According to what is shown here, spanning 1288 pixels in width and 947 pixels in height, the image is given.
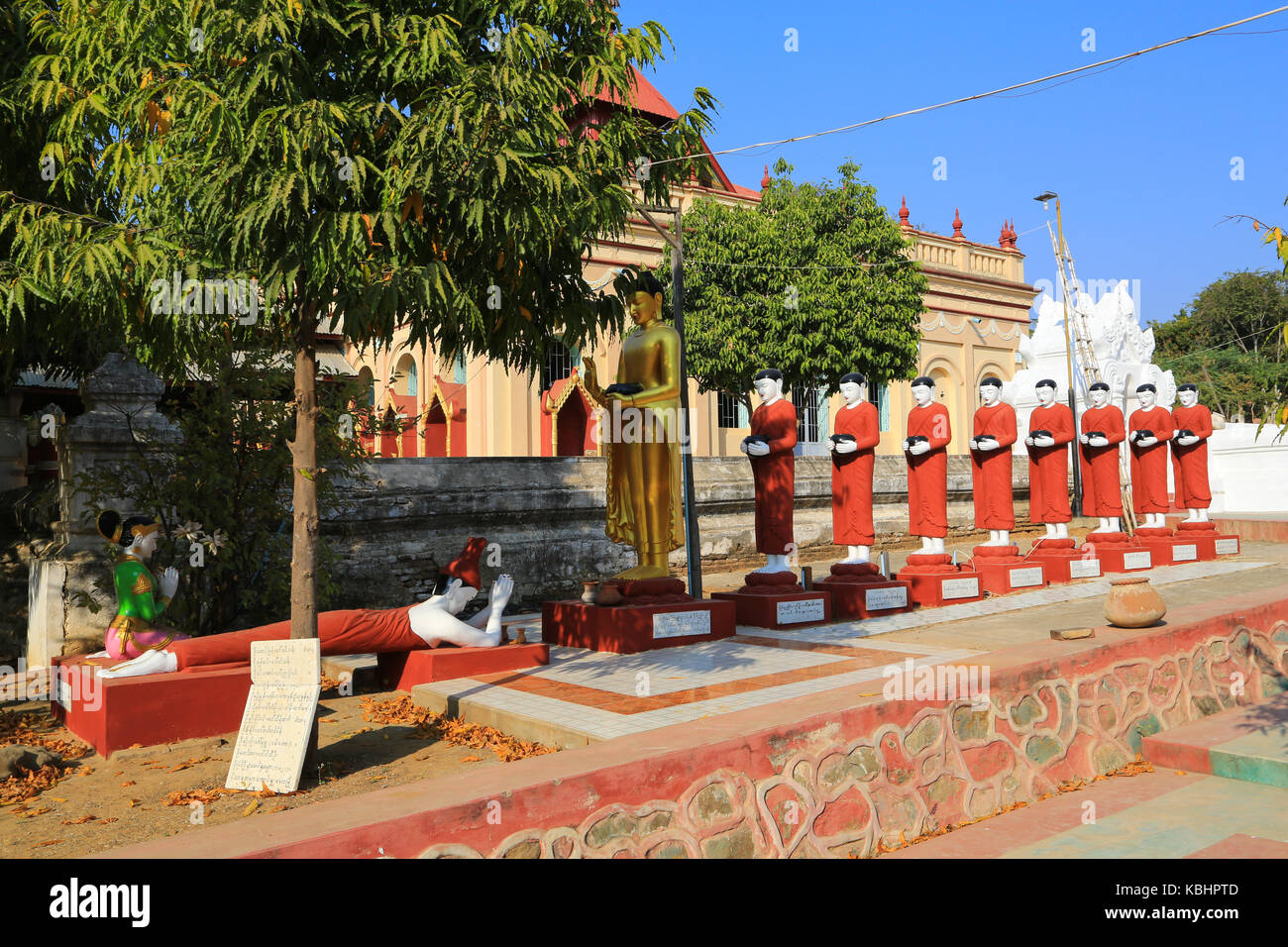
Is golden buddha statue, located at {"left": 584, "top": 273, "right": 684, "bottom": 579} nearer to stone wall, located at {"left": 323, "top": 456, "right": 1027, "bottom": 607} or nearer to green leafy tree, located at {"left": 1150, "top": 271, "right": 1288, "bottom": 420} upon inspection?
stone wall, located at {"left": 323, "top": 456, "right": 1027, "bottom": 607}

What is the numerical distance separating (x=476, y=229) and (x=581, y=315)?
105 centimetres

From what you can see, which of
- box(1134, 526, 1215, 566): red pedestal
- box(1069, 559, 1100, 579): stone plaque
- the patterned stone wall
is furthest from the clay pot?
box(1134, 526, 1215, 566): red pedestal

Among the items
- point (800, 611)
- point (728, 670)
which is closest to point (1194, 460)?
point (800, 611)

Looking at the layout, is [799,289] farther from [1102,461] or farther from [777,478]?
[777,478]

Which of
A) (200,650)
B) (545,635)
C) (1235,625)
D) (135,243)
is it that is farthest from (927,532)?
(135,243)

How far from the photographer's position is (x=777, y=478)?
9383 millimetres

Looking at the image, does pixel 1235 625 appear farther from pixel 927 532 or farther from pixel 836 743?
pixel 836 743

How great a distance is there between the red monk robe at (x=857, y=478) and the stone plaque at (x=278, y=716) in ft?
20.7

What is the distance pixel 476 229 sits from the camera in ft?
16.3

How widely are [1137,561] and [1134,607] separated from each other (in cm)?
625
